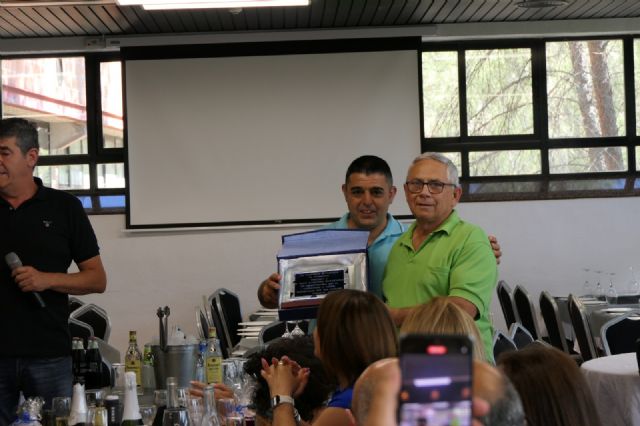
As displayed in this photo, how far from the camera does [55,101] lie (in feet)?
Answer: 30.6

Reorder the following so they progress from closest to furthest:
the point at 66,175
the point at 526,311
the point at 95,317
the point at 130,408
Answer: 1. the point at 130,408
2. the point at 95,317
3. the point at 526,311
4. the point at 66,175

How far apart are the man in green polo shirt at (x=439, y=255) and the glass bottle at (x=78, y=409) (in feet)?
3.26

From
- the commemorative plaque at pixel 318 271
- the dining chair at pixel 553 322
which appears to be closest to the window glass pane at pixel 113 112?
the dining chair at pixel 553 322

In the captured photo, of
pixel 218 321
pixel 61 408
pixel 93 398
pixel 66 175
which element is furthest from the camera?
pixel 66 175

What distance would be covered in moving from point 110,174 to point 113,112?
0.57m

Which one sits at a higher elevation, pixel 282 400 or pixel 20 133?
pixel 20 133

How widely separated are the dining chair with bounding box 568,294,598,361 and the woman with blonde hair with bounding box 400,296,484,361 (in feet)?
14.2

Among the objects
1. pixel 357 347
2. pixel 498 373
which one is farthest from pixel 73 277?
pixel 498 373

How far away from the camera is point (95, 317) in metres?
6.96

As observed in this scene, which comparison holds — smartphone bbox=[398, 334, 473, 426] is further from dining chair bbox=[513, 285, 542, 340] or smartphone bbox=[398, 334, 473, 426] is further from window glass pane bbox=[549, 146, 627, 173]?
window glass pane bbox=[549, 146, 627, 173]

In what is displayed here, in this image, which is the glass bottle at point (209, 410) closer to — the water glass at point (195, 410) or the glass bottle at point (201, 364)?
the water glass at point (195, 410)

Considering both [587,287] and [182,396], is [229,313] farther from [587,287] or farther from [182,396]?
[182,396]

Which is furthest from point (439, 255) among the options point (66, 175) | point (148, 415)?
point (66, 175)

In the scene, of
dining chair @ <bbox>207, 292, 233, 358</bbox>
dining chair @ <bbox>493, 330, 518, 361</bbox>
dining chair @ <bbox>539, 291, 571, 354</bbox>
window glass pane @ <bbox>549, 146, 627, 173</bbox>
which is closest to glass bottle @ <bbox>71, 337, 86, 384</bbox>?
dining chair @ <bbox>493, 330, 518, 361</bbox>
